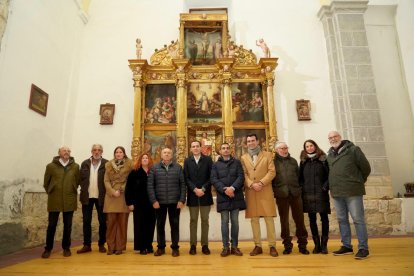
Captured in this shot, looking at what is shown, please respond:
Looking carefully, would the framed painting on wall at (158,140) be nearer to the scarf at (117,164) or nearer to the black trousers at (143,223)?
the scarf at (117,164)

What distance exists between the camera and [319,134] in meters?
6.71

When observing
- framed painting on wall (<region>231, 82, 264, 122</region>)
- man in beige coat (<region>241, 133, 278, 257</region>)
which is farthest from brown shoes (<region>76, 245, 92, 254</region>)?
Answer: framed painting on wall (<region>231, 82, 264, 122</region>)

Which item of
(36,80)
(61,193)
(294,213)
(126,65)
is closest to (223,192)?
(294,213)

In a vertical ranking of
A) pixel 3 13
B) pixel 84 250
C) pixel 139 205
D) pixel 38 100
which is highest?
pixel 3 13

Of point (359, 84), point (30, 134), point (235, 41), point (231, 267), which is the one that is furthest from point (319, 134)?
point (30, 134)

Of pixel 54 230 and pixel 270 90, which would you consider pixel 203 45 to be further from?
pixel 54 230

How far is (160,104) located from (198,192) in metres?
3.47

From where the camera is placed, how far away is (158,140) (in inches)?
253

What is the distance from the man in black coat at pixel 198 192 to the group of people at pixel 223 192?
0.04 ft

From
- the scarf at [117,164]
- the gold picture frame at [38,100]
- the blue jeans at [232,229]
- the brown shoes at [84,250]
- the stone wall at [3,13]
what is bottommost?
the brown shoes at [84,250]

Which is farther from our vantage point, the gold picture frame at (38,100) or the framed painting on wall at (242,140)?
the framed painting on wall at (242,140)

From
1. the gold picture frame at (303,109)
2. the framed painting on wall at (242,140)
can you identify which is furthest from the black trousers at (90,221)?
the gold picture frame at (303,109)

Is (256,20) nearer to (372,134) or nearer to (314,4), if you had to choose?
(314,4)

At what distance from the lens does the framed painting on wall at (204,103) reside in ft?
21.5
